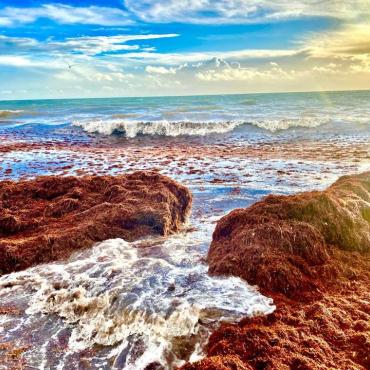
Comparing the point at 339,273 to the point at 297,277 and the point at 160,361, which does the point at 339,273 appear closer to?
the point at 297,277

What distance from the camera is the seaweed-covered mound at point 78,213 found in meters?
8.03

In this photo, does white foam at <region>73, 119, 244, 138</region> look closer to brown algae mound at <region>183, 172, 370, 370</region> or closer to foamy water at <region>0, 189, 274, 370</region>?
brown algae mound at <region>183, 172, 370, 370</region>

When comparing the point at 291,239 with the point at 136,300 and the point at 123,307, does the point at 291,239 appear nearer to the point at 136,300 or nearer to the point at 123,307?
the point at 136,300

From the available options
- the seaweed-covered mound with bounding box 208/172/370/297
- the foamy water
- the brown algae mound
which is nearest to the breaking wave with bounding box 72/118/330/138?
the brown algae mound

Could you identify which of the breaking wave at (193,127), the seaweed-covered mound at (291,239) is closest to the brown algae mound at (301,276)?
the seaweed-covered mound at (291,239)

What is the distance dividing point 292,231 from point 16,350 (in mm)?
5099

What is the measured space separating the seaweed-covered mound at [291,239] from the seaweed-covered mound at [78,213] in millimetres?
2175

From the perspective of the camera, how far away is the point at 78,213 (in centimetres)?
966

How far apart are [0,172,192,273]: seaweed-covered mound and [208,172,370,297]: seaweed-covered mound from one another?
218 centimetres

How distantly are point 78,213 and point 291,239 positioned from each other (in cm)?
564

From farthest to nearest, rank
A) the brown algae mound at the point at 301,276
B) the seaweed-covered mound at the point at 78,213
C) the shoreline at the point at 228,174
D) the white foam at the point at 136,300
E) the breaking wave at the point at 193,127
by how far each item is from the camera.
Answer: the breaking wave at the point at 193,127, the seaweed-covered mound at the point at 78,213, the white foam at the point at 136,300, the shoreline at the point at 228,174, the brown algae mound at the point at 301,276

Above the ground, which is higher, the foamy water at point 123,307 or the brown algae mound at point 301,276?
the brown algae mound at point 301,276

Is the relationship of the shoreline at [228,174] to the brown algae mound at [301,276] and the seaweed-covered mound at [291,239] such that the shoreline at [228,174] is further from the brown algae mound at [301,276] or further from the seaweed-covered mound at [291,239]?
the seaweed-covered mound at [291,239]

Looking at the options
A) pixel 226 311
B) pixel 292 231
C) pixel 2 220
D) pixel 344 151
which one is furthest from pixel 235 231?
pixel 344 151
